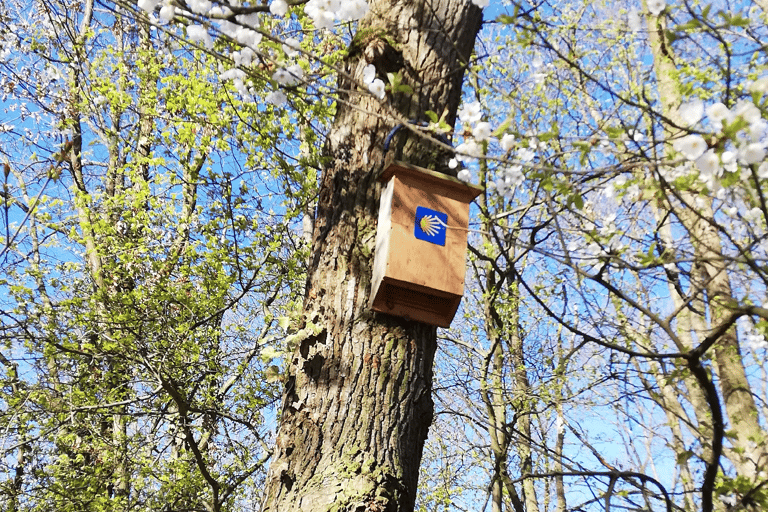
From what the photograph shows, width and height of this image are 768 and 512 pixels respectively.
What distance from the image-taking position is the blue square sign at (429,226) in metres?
2.33

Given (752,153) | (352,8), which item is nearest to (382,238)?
(352,8)

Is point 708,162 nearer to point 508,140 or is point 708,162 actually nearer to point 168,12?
point 508,140

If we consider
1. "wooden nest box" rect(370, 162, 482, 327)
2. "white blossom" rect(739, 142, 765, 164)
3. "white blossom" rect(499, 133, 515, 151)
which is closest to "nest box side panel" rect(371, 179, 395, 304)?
"wooden nest box" rect(370, 162, 482, 327)

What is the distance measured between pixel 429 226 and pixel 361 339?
490 mm

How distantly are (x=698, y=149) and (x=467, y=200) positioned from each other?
3.79 feet

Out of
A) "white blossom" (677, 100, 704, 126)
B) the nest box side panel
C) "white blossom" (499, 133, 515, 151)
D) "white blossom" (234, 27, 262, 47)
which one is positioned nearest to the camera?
"white blossom" (677, 100, 704, 126)

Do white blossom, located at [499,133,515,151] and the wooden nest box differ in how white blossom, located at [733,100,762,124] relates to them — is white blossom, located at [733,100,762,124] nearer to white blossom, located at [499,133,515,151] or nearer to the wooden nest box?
white blossom, located at [499,133,515,151]

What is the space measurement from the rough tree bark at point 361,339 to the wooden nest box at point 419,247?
0.07 m

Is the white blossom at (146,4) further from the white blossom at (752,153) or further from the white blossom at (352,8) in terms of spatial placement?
the white blossom at (752,153)

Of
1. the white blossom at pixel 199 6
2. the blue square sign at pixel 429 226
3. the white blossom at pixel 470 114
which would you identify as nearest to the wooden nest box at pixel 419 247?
the blue square sign at pixel 429 226

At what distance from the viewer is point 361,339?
219cm

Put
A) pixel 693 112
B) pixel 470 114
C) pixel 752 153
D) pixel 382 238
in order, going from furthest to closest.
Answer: pixel 382 238 < pixel 470 114 < pixel 693 112 < pixel 752 153

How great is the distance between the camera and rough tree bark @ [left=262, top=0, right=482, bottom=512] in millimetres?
2027

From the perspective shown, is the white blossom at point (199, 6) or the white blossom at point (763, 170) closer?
the white blossom at point (763, 170)
